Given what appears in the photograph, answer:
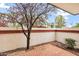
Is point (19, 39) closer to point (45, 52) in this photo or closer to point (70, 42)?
point (45, 52)

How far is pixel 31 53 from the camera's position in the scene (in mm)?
2053

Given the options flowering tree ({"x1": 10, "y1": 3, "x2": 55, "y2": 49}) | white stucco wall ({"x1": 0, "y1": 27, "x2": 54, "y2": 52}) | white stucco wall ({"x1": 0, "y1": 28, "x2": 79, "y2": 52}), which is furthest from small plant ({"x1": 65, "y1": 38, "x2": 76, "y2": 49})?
flowering tree ({"x1": 10, "y1": 3, "x2": 55, "y2": 49})

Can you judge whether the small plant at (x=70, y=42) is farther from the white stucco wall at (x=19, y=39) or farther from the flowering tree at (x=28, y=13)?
the flowering tree at (x=28, y=13)

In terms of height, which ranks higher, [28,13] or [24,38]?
[28,13]

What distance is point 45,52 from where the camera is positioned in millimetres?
2064

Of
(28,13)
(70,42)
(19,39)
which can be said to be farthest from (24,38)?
(70,42)

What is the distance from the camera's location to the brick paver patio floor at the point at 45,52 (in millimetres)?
2047

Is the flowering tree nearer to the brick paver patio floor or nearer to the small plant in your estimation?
the brick paver patio floor

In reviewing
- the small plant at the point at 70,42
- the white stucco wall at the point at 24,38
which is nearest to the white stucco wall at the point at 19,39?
the white stucco wall at the point at 24,38

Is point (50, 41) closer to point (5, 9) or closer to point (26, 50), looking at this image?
point (26, 50)

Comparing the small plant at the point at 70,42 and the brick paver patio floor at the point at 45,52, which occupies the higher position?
the small plant at the point at 70,42

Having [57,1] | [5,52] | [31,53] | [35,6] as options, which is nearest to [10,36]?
[5,52]

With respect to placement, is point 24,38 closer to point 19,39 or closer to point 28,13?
point 19,39

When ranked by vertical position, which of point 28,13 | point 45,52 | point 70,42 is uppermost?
point 28,13
